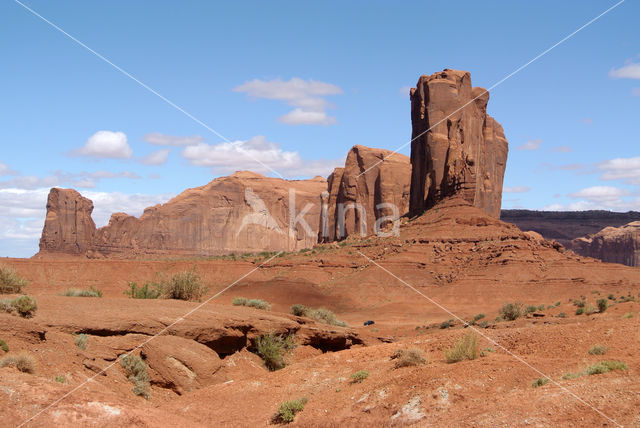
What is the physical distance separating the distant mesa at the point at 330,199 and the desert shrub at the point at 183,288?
39793 millimetres

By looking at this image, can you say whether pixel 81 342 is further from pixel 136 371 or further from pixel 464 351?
pixel 464 351

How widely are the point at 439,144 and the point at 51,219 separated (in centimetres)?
7169

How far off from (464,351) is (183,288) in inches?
535

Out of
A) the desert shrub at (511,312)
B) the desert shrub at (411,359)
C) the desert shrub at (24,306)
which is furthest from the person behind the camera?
the desert shrub at (511,312)

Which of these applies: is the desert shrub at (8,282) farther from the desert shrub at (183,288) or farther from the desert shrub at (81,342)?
the desert shrub at (81,342)

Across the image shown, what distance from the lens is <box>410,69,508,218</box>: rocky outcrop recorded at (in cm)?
6238

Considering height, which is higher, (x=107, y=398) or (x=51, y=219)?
(x=51, y=219)

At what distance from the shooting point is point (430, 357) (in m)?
14.5

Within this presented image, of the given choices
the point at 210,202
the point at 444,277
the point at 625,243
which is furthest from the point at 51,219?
the point at 625,243

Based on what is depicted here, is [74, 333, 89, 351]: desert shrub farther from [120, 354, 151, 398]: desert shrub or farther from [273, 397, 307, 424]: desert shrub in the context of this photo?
[273, 397, 307, 424]: desert shrub

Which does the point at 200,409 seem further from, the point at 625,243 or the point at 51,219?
the point at 625,243

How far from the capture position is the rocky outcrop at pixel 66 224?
10919 cm

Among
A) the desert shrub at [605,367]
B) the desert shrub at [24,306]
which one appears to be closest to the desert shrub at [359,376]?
the desert shrub at [605,367]

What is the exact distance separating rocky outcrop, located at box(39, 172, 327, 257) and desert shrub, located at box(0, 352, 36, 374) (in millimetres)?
103592
